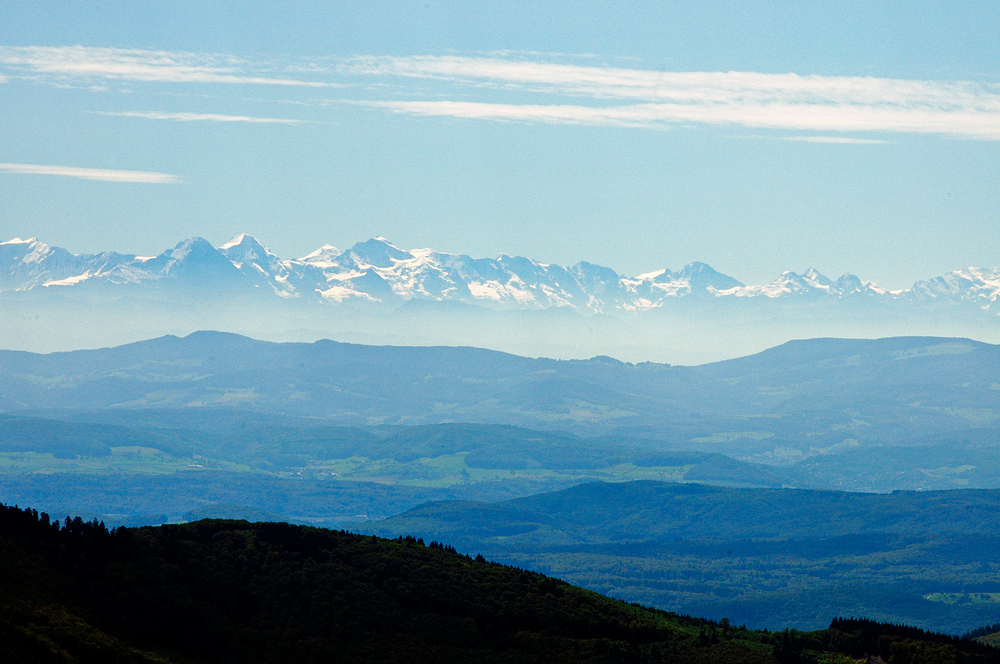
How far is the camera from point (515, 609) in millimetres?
126375

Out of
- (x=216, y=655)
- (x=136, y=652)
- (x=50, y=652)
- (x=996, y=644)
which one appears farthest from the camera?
(x=996, y=644)

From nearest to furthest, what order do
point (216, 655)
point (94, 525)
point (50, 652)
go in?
point (50, 652)
point (216, 655)
point (94, 525)

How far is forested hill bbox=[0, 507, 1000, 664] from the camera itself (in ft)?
346

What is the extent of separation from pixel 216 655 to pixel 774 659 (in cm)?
5808

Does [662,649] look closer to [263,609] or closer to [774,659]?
[774,659]

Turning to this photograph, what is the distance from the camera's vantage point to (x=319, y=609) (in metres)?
120

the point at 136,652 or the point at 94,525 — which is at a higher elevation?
the point at 94,525

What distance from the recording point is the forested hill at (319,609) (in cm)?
10556

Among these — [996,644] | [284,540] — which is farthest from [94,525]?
[996,644]

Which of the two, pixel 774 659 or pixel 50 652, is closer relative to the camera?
pixel 50 652

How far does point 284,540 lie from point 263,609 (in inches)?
731

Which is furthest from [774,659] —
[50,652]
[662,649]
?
[50,652]

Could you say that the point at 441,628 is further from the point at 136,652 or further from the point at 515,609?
the point at 136,652

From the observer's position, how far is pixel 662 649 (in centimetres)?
12200
